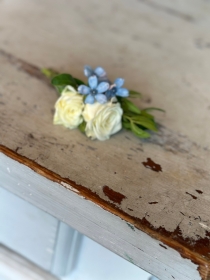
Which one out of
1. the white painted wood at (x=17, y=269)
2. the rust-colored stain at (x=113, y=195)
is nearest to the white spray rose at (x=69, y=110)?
the rust-colored stain at (x=113, y=195)

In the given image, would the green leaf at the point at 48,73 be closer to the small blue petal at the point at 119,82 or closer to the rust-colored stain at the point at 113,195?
the small blue petal at the point at 119,82

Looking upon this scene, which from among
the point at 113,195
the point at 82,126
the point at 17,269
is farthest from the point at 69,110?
the point at 17,269

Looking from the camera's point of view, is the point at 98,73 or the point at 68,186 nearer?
the point at 68,186

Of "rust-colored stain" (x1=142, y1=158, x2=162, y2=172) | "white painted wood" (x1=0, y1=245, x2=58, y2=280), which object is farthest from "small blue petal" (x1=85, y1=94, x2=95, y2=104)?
"white painted wood" (x1=0, y1=245, x2=58, y2=280)

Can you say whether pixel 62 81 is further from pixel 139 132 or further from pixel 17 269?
pixel 17 269

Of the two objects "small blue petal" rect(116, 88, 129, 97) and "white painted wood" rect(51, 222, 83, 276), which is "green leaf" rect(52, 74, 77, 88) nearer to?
"small blue petal" rect(116, 88, 129, 97)
